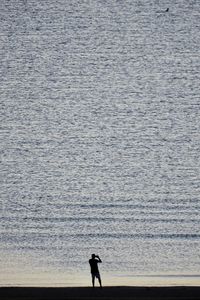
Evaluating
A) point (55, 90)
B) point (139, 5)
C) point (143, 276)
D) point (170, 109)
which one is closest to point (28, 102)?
point (55, 90)

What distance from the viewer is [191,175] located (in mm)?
57031

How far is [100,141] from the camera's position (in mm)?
66312

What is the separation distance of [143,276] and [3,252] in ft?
21.6

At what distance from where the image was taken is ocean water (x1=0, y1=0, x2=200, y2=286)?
40094 millimetres

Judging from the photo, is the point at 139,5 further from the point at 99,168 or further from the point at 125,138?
the point at 99,168

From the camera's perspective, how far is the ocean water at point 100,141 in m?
40.1
